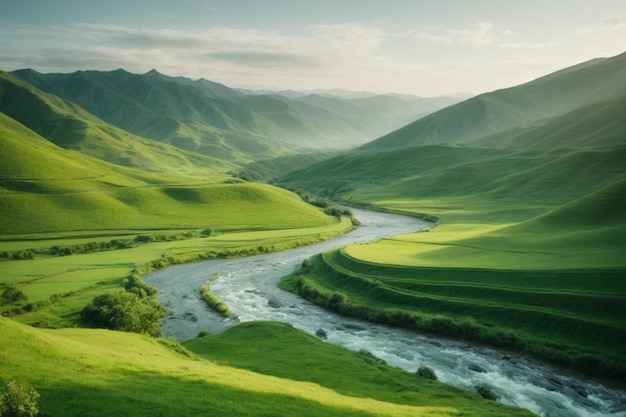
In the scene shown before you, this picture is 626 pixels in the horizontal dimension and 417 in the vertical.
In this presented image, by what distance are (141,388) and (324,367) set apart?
76.5 ft

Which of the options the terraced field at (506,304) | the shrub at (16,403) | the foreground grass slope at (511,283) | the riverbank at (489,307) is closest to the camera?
the shrub at (16,403)

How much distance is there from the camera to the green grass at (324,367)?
3909 cm

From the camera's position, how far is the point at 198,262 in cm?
10762

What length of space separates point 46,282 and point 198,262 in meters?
33.7

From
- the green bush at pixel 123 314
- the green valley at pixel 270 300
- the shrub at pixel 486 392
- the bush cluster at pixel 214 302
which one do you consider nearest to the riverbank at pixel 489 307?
the green valley at pixel 270 300

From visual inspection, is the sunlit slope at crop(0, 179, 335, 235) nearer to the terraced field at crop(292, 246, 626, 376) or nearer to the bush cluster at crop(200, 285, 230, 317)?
the bush cluster at crop(200, 285, 230, 317)

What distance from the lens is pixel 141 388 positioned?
2686cm

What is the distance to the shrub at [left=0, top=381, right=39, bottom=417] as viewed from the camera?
20.7m

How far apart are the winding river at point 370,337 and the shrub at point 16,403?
40.5 m

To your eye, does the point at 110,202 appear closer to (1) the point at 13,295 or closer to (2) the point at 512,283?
(1) the point at 13,295

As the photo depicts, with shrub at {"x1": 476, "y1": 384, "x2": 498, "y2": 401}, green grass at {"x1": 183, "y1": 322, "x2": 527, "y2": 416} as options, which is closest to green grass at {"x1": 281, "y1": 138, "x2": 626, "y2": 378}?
shrub at {"x1": 476, "y1": 384, "x2": 498, "y2": 401}

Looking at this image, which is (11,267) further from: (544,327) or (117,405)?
(544,327)

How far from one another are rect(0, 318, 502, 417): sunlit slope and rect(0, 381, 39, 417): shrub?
4.69 ft

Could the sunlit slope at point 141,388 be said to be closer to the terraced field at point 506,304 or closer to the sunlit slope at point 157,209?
the terraced field at point 506,304
